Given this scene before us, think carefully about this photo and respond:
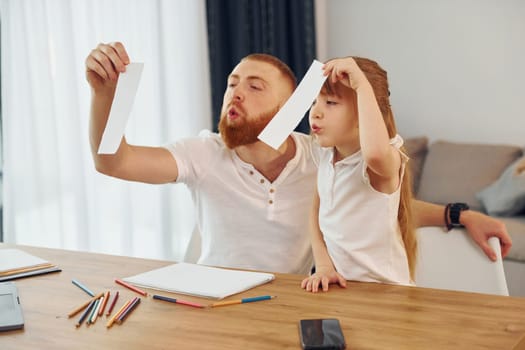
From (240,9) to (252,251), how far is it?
98.6 inches

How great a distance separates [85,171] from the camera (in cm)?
353

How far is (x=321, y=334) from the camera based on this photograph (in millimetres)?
1278

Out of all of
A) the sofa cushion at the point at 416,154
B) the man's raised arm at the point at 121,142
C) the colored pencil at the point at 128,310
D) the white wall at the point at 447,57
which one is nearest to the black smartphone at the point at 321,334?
the colored pencil at the point at 128,310

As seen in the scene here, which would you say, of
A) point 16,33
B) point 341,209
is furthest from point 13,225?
point 341,209

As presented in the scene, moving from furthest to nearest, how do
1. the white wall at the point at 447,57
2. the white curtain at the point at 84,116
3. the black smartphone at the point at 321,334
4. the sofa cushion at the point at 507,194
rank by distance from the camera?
the white wall at the point at 447,57, the sofa cushion at the point at 507,194, the white curtain at the point at 84,116, the black smartphone at the point at 321,334

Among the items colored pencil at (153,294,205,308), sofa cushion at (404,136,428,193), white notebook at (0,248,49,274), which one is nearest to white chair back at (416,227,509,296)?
colored pencil at (153,294,205,308)

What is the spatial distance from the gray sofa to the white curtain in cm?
130

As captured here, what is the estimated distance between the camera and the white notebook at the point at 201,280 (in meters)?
1.55

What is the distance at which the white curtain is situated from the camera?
10.6ft

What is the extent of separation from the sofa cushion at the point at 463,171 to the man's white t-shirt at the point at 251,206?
2.11 metres

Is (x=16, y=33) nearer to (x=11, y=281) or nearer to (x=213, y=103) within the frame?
(x=213, y=103)

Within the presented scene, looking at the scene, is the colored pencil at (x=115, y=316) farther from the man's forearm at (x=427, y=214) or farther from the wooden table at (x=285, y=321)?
the man's forearm at (x=427, y=214)

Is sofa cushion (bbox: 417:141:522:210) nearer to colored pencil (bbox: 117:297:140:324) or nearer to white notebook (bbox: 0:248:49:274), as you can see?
white notebook (bbox: 0:248:49:274)

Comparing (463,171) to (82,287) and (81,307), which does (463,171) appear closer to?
(82,287)
